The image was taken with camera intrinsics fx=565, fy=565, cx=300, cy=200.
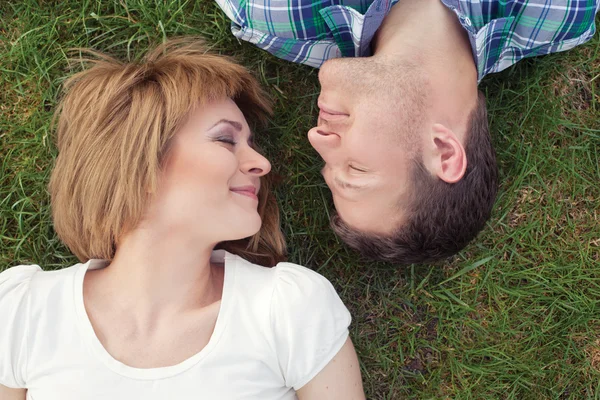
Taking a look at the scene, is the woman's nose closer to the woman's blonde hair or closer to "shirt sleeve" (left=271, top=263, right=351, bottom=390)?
the woman's blonde hair

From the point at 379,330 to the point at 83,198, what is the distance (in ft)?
6.29

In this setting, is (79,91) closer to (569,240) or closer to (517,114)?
(517,114)

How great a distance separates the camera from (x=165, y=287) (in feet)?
9.47

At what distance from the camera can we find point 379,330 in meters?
3.53

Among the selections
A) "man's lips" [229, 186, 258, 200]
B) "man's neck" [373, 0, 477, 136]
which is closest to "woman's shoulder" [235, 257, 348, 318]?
"man's lips" [229, 186, 258, 200]

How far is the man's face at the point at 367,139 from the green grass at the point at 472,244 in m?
0.81

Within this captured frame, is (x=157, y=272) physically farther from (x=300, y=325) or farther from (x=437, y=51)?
(x=437, y=51)

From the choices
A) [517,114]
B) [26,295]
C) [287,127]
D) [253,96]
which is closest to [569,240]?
[517,114]

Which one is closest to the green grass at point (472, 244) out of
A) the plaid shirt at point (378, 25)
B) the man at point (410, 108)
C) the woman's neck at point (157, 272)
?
the plaid shirt at point (378, 25)

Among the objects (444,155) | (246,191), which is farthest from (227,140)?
(444,155)

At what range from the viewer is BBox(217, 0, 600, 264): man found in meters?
2.57

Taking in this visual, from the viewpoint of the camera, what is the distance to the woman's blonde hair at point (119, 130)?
2.80m

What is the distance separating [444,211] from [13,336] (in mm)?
2209

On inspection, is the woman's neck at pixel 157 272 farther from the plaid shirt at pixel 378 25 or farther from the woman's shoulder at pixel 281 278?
the plaid shirt at pixel 378 25
